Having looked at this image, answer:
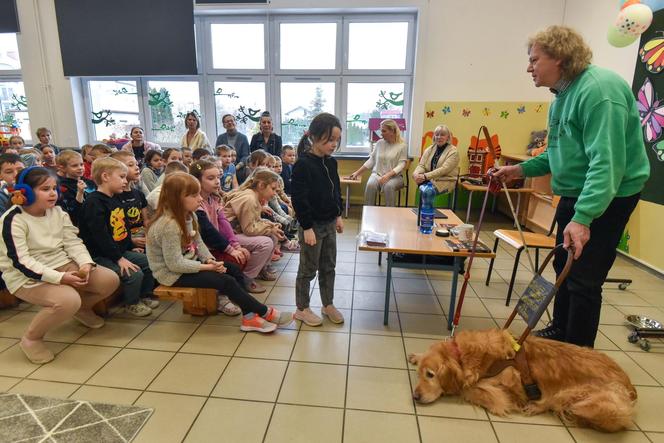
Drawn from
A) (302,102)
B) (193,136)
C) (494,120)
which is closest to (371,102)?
(302,102)

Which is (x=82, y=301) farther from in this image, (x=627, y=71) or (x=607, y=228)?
(x=627, y=71)

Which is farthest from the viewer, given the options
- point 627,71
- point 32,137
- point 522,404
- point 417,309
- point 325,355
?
point 32,137

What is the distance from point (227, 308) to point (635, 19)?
3897mm

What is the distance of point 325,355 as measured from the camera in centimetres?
210

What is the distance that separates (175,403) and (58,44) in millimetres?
6508

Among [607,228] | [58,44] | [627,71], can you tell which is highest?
[58,44]

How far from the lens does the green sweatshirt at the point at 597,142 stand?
60.3 inches

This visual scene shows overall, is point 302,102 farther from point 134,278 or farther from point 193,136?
point 134,278

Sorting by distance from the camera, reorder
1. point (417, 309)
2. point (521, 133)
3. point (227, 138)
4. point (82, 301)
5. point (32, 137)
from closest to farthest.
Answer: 1. point (82, 301)
2. point (417, 309)
3. point (227, 138)
4. point (521, 133)
5. point (32, 137)

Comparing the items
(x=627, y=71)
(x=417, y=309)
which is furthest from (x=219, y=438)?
(x=627, y=71)

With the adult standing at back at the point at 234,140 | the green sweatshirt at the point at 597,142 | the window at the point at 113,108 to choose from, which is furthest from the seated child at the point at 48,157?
the green sweatshirt at the point at 597,142

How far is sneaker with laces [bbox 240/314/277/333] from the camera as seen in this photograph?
2297 millimetres

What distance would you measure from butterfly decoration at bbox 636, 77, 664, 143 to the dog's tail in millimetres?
2812

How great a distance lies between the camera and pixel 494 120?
5.46 metres
